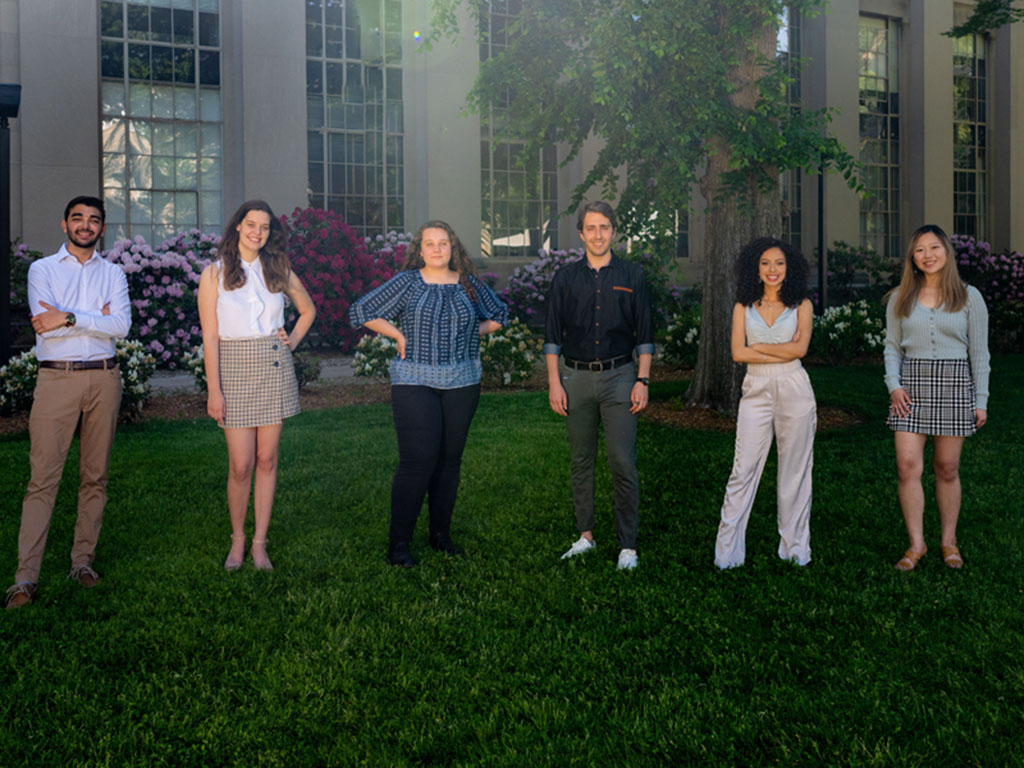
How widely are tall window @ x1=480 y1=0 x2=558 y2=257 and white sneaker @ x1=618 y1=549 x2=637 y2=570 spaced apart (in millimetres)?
16447

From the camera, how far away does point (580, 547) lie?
5.66 meters

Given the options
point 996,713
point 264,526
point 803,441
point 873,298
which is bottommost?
point 996,713

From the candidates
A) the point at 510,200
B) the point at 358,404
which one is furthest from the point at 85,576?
the point at 510,200

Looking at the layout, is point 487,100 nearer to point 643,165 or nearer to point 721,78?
point 643,165

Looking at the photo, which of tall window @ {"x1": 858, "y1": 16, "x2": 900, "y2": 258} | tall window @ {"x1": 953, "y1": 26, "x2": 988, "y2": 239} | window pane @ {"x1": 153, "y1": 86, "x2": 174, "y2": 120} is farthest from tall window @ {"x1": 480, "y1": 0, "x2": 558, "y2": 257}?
tall window @ {"x1": 953, "y1": 26, "x2": 988, "y2": 239}

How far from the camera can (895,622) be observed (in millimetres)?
4492

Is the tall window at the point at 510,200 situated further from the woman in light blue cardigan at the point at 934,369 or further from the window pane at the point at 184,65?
the woman in light blue cardigan at the point at 934,369

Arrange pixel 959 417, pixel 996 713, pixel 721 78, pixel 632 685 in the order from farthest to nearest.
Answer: pixel 721 78
pixel 959 417
pixel 632 685
pixel 996 713

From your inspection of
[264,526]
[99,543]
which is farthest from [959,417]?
[99,543]

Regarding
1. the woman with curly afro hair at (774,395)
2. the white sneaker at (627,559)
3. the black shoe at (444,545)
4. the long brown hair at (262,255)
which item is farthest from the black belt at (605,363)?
the long brown hair at (262,255)

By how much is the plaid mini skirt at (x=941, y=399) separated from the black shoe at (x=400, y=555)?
280 centimetres

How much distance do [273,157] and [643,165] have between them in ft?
33.6

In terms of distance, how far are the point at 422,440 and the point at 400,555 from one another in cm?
69

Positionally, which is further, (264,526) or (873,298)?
(873,298)
